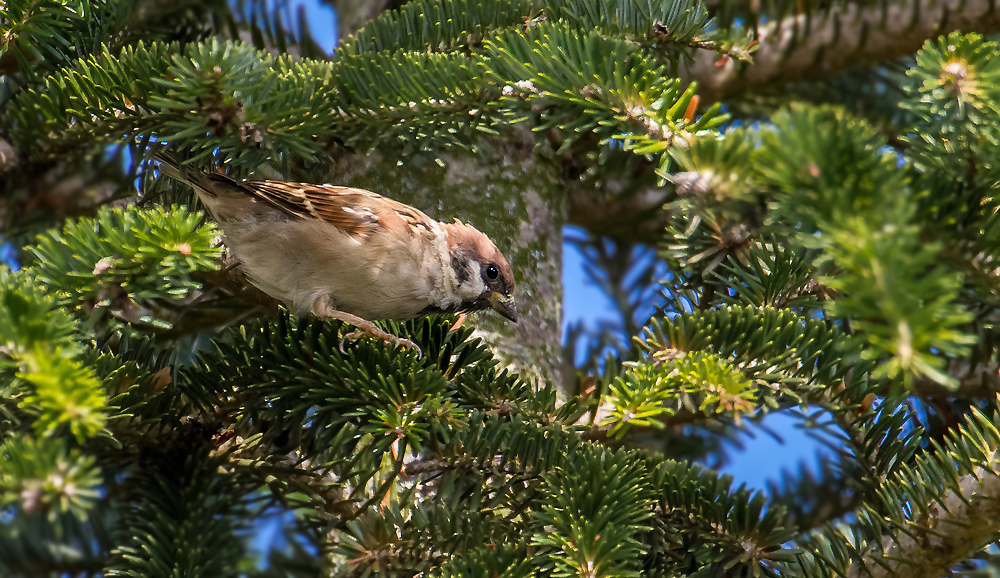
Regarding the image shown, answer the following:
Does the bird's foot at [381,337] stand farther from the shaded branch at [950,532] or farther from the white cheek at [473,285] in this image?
the shaded branch at [950,532]

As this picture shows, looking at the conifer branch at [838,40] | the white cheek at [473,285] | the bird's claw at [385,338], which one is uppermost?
the conifer branch at [838,40]

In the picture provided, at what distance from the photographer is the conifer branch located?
343cm

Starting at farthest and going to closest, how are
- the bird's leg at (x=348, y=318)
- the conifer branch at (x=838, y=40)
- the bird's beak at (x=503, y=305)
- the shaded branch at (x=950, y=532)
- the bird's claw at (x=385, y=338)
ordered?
the conifer branch at (x=838, y=40) → the bird's beak at (x=503, y=305) → the bird's leg at (x=348, y=318) → the bird's claw at (x=385, y=338) → the shaded branch at (x=950, y=532)

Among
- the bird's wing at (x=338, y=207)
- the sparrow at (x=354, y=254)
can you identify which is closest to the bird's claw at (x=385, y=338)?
the sparrow at (x=354, y=254)

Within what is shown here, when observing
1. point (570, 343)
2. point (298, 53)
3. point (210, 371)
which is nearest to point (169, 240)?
point (210, 371)

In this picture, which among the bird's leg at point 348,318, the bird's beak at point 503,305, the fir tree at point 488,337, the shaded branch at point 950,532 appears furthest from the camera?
the bird's beak at point 503,305

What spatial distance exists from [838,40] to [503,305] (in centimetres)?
190

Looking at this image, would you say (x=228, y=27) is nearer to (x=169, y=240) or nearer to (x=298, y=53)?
(x=298, y=53)

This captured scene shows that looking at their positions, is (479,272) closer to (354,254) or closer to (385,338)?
(354,254)

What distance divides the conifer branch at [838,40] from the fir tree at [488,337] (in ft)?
4.41

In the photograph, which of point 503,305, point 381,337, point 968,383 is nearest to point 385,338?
point 381,337

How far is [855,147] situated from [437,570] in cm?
115

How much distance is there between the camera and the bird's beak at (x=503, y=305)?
9.05 ft

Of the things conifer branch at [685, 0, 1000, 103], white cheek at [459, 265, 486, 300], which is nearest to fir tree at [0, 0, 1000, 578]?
white cheek at [459, 265, 486, 300]
